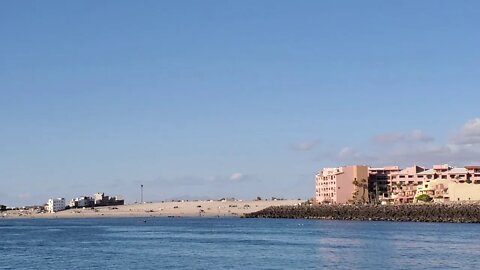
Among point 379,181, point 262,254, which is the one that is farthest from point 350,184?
point 262,254

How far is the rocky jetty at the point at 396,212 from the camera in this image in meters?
132

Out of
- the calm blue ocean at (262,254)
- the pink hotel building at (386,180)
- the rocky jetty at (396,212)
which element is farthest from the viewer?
the pink hotel building at (386,180)

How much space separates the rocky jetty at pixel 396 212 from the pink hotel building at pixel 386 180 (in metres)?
15.5

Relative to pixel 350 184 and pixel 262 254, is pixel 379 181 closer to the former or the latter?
pixel 350 184

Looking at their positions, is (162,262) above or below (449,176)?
below

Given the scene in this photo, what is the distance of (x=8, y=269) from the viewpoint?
5556cm

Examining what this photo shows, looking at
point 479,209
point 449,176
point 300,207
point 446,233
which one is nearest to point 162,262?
point 446,233

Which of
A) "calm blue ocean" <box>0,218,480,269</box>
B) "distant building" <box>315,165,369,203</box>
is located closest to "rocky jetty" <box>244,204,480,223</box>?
"distant building" <box>315,165,369,203</box>

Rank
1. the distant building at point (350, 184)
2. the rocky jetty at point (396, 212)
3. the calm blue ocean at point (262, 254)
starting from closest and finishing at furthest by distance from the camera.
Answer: the calm blue ocean at point (262, 254)
the rocky jetty at point (396, 212)
the distant building at point (350, 184)

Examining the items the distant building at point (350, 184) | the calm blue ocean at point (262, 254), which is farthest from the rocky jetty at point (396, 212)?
the calm blue ocean at point (262, 254)

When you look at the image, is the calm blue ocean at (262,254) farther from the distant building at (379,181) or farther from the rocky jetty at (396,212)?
the distant building at (379,181)

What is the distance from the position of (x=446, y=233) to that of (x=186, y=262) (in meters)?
45.5

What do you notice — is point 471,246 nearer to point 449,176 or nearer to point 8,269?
point 8,269

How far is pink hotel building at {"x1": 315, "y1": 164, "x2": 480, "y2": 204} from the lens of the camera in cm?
18100
